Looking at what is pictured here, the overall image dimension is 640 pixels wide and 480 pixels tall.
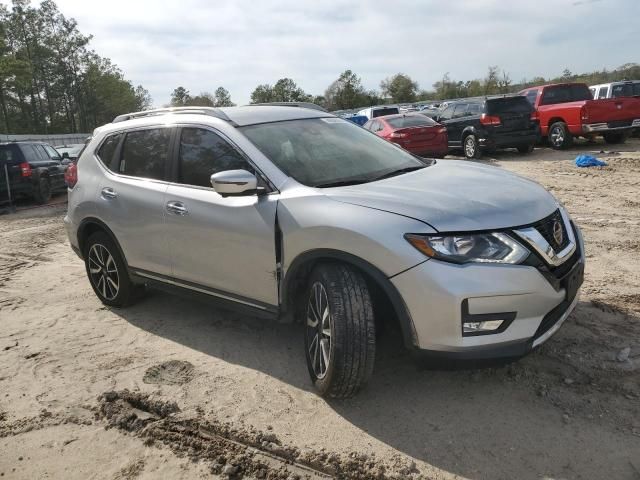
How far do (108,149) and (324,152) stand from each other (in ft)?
7.47

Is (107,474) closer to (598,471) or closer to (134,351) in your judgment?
(134,351)

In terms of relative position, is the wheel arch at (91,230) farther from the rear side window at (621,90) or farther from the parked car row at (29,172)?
the rear side window at (621,90)

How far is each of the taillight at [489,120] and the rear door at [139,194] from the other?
12.1 meters

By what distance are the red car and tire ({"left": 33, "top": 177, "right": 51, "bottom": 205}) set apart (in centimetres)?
854

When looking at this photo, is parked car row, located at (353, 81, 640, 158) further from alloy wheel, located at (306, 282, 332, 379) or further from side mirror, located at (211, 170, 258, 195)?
alloy wheel, located at (306, 282, 332, 379)

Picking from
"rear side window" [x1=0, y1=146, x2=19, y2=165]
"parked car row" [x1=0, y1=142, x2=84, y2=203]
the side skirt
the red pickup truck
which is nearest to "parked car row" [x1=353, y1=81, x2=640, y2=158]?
the red pickup truck

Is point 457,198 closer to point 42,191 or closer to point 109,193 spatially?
point 109,193

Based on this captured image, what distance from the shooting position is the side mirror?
3396mm

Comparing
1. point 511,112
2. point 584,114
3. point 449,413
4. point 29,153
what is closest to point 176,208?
point 449,413

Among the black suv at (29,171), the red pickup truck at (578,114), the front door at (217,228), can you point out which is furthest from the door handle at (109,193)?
the red pickup truck at (578,114)

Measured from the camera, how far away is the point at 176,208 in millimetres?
4090

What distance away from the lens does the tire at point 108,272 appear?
4.92m

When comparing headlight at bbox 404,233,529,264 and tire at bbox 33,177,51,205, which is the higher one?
headlight at bbox 404,233,529,264

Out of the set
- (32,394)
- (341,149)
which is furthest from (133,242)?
(341,149)
